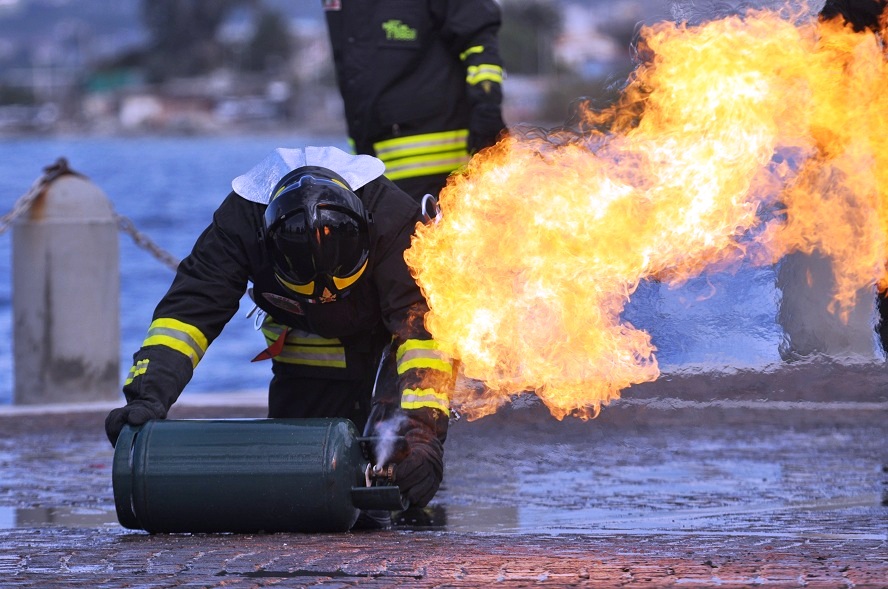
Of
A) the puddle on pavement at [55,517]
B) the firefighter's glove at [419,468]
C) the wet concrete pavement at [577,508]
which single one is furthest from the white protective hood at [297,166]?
the puddle on pavement at [55,517]

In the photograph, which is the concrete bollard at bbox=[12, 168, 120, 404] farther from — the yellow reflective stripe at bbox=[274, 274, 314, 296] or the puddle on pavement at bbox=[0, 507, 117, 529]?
the yellow reflective stripe at bbox=[274, 274, 314, 296]

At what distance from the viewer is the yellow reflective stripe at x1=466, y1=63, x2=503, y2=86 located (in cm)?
729

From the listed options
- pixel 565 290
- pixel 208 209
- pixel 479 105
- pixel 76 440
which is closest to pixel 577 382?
pixel 565 290

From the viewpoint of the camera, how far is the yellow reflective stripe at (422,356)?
5418mm

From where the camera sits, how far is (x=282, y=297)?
18.2 ft

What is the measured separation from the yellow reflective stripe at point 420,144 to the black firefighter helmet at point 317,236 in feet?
6.95

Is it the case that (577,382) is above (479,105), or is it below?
below

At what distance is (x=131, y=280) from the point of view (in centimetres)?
2644

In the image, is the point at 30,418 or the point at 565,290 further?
the point at 30,418

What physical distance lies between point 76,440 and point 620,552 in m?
4.20

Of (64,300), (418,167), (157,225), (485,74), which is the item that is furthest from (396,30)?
(157,225)

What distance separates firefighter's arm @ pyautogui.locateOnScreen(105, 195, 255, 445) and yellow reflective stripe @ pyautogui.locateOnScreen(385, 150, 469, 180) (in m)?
2.01

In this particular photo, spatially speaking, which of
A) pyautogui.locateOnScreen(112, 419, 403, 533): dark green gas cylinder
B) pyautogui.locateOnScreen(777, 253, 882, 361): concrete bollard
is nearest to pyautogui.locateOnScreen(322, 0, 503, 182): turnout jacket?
pyautogui.locateOnScreen(777, 253, 882, 361): concrete bollard

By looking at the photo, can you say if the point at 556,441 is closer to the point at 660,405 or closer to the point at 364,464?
the point at 660,405
